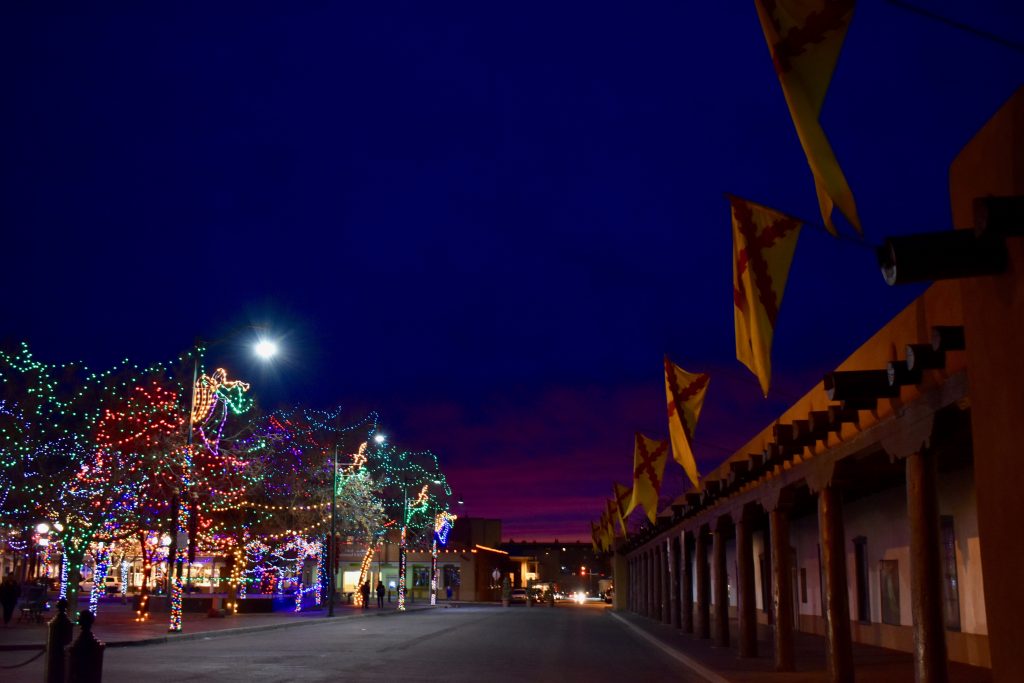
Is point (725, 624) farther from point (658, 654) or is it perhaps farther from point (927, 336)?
point (927, 336)

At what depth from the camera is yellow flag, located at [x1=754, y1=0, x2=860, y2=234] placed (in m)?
8.05

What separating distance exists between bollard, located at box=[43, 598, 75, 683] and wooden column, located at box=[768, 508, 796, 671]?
1267 centimetres

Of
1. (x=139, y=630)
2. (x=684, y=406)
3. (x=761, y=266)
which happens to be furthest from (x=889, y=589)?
(x=139, y=630)

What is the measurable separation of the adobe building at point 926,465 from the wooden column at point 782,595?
0.09 ft

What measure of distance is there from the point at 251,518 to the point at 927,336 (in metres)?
40.6

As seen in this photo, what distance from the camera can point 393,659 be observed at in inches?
864

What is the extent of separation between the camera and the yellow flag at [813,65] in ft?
26.4

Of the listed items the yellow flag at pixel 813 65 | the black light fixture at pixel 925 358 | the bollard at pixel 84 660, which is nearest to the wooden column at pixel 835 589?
the black light fixture at pixel 925 358

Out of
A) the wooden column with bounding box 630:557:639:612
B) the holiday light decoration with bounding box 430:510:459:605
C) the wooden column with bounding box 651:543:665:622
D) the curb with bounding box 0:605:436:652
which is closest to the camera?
the curb with bounding box 0:605:436:652

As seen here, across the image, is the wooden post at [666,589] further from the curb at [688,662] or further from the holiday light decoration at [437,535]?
the holiday light decoration at [437,535]

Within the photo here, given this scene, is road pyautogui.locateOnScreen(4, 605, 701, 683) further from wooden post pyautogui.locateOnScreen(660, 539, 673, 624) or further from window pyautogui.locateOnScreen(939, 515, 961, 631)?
wooden post pyautogui.locateOnScreen(660, 539, 673, 624)

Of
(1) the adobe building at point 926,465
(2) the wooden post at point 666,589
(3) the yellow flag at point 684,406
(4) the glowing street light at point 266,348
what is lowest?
(2) the wooden post at point 666,589

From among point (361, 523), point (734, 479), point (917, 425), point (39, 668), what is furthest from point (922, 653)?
point (361, 523)

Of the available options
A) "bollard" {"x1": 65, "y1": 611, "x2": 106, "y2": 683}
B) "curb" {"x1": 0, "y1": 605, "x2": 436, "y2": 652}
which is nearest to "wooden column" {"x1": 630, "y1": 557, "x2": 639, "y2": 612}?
"curb" {"x1": 0, "y1": 605, "x2": 436, "y2": 652}
